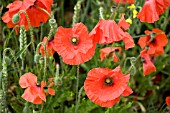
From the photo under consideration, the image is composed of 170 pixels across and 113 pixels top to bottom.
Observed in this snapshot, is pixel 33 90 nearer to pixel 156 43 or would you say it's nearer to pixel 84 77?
pixel 84 77

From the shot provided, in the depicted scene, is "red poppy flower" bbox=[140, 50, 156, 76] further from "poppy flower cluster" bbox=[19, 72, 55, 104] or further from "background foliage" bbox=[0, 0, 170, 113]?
"poppy flower cluster" bbox=[19, 72, 55, 104]

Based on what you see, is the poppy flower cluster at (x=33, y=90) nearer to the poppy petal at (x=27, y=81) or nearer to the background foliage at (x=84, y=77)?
Result: the poppy petal at (x=27, y=81)

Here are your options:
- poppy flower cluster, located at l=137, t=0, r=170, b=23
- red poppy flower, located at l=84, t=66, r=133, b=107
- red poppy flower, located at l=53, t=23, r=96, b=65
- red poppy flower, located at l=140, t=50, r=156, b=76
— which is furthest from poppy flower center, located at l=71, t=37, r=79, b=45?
red poppy flower, located at l=140, t=50, r=156, b=76

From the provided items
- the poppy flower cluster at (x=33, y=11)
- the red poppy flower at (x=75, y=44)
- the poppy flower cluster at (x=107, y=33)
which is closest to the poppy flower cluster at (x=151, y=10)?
the poppy flower cluster at (x=107, y=33)

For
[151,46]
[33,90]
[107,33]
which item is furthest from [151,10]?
[33,90]

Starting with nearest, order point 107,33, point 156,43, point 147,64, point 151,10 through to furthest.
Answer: point 107,33, point 151,10, point 147,64, point 156,43

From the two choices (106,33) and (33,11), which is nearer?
(106,33)
